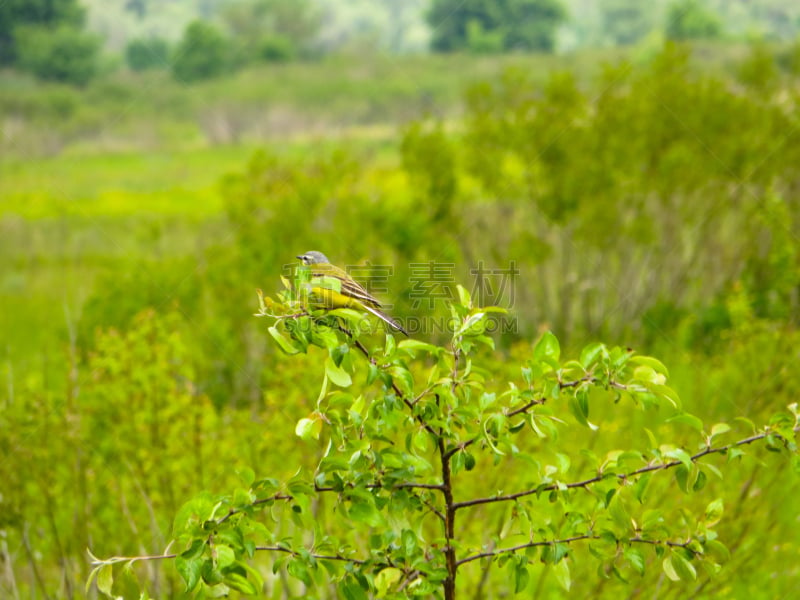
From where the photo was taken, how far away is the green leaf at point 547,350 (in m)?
3.20

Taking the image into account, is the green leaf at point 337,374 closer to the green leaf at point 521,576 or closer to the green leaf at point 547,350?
the green leaf at point 547,350

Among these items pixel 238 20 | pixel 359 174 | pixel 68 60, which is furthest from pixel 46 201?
pixel 238 20

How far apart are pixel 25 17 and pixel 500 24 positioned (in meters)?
29.9

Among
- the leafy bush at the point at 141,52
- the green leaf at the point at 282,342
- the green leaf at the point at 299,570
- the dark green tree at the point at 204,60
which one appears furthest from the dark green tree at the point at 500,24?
the green leaf at the point at 299,570

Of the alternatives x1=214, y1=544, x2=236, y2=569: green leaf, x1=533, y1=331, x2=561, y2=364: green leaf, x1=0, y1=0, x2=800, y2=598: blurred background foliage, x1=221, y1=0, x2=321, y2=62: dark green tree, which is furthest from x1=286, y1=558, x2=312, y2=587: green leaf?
x1=221, y1=0, x2=321, y2=62: dark green tree

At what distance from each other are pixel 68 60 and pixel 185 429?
4877 cm

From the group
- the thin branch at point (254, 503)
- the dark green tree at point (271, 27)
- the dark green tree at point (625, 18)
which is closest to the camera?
the thin branch at point (254, 503)

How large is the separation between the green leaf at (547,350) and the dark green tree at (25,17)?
5163cm

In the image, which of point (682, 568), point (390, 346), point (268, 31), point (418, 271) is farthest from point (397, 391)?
point (268, 31)

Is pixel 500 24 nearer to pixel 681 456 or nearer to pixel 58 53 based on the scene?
pixel 58 53

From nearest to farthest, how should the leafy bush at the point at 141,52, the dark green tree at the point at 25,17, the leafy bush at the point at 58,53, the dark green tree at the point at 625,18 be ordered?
the leafy bush at the point at 58,53
the dark green tree at the point at 25,17
the leafy bush at the point at 141,52
the dark green tree at the point at 625,18

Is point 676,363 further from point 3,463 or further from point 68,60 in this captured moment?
point 68,60

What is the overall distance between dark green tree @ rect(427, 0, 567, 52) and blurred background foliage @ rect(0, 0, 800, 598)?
69.5 feet

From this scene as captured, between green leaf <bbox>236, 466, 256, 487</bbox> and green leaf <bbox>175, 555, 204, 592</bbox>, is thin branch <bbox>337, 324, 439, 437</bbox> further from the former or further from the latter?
green leaf <bbox>175, 555, 204, 592</bbox>
